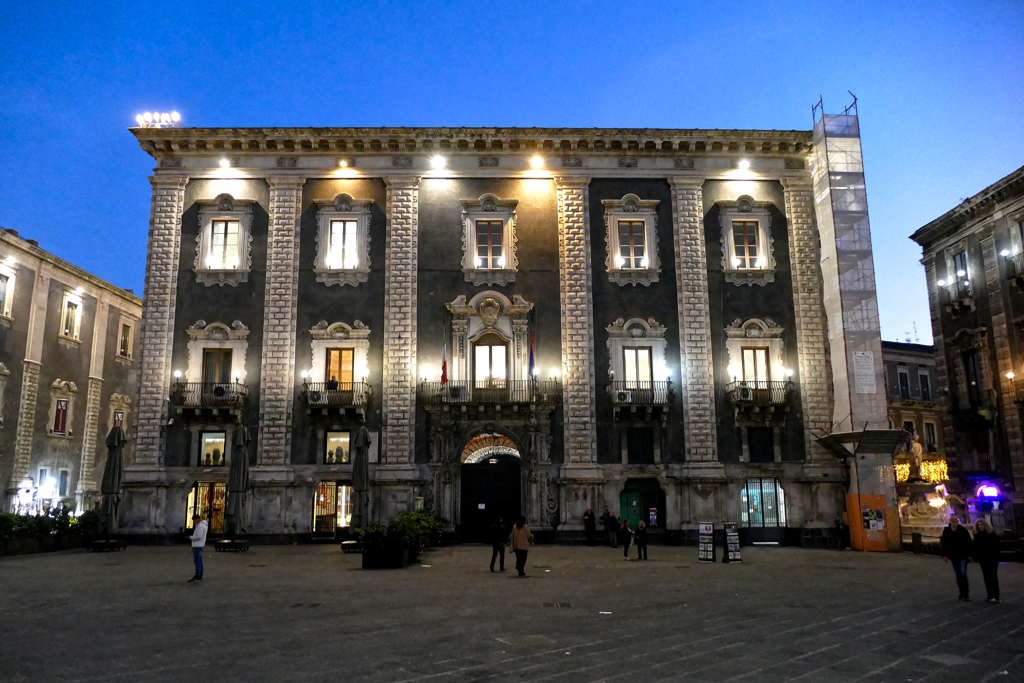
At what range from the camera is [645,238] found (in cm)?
3356

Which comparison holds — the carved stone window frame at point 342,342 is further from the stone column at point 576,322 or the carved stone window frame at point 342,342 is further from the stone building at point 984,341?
the stone building at point 984,341

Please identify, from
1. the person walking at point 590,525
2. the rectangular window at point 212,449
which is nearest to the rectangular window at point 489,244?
the person walking at point 590,525

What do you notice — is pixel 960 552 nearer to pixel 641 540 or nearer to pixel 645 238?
pixel 641 540

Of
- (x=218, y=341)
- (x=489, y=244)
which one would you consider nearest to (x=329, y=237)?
(x=218, y=341)

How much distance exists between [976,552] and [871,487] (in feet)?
53.6

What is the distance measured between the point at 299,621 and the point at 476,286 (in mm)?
21301

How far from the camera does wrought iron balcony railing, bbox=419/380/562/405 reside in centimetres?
3117

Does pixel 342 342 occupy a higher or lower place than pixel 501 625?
higher

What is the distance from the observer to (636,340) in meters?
32.6

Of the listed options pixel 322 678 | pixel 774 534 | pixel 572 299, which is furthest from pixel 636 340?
pixel 322 678

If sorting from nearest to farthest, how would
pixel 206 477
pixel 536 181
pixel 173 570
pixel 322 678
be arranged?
1. pixel 322 678
2. pixel 173 570
3. pixel 206 477
4. pixel 536 181

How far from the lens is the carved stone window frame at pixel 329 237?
3275cm

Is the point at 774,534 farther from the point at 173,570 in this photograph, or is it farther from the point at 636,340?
the point at 173,570

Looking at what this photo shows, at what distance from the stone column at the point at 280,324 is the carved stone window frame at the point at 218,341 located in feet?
3.00
